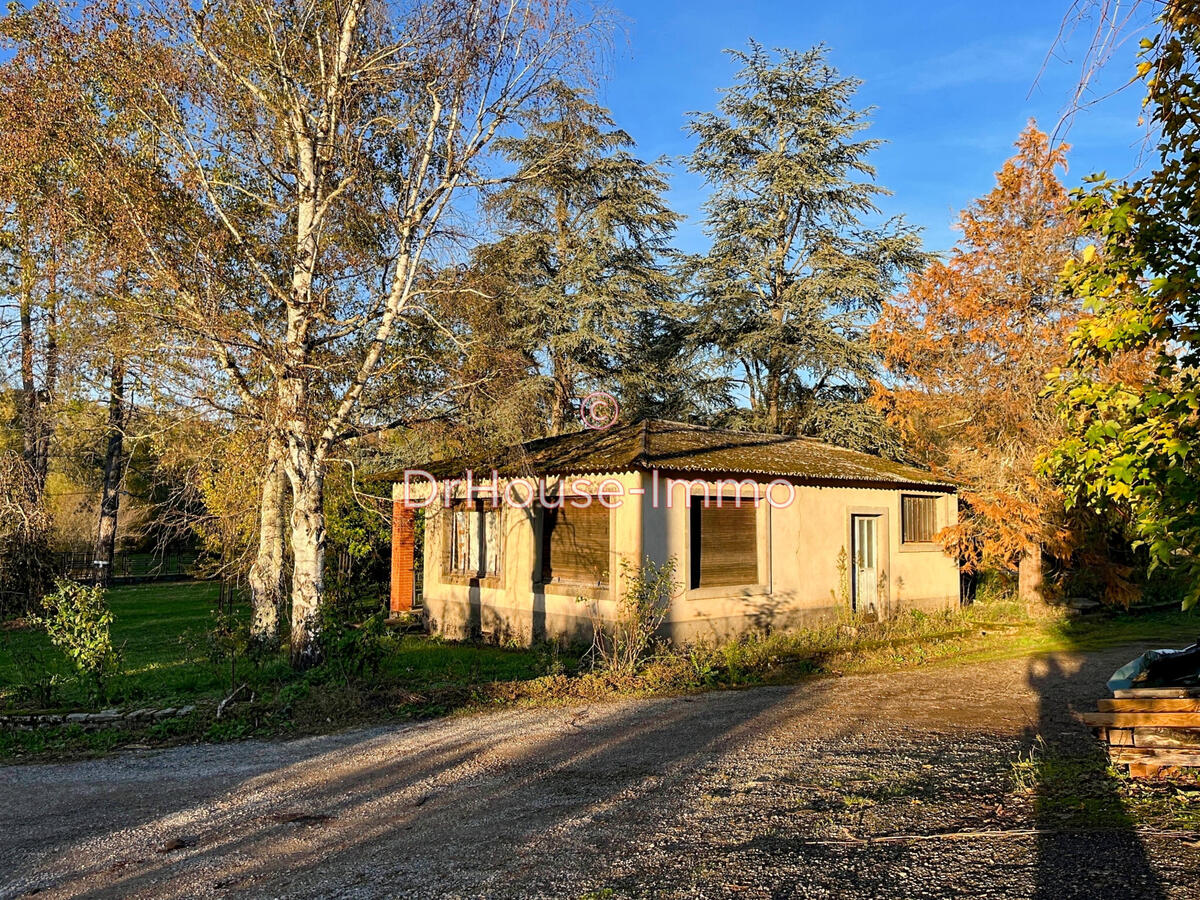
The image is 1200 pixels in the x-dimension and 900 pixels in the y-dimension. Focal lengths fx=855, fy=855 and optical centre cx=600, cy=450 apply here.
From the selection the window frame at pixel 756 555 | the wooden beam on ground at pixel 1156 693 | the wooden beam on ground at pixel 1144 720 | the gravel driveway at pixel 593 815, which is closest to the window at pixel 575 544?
the window frame at pixel 756 555

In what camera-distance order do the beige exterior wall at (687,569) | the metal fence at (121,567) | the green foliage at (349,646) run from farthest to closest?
1. the metal fence at (121,567)
2. the beige exterior wall at (687,569)
3. the green foliage at (349,646)

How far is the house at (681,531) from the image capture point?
45.1ft

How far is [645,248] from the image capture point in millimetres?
26375

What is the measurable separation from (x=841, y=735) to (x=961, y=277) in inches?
521

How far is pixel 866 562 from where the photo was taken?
17.1 meters

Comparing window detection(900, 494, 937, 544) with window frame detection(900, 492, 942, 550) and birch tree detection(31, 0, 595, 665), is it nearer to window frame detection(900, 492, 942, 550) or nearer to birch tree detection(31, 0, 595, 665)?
window frame detection(900, 492, 942, 550)

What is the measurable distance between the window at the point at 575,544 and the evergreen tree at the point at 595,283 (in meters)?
9.97

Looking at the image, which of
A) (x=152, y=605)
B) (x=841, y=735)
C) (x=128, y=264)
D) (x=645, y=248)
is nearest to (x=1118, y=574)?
(x=841, y=735)

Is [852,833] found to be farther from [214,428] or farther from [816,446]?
[816,446]

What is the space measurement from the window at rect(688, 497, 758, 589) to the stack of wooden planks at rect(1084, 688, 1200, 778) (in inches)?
318

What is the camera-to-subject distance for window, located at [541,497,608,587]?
1425 centimetres

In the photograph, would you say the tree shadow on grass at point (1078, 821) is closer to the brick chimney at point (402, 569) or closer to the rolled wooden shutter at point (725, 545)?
the rolled wooden shutter at point (725, 545)

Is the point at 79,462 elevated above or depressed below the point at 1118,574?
above

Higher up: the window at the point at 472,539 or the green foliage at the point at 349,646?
the window at the point at 472,539
